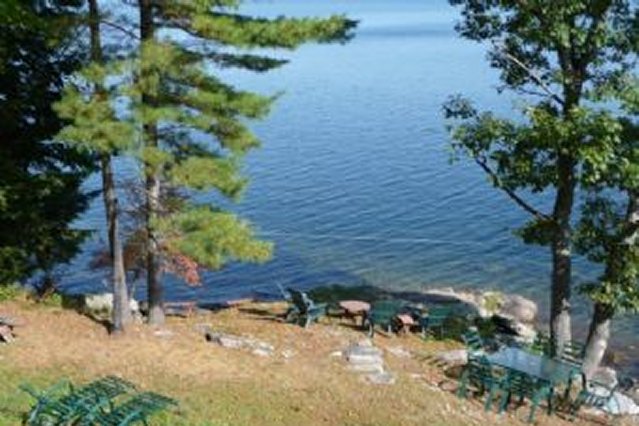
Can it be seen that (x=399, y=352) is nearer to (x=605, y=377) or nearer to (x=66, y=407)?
(x=605, y=377)

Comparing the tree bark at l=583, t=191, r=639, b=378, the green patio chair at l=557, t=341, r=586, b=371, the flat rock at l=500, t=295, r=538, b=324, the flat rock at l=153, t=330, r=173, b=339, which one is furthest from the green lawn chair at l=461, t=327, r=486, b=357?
the flat rock at l=500, t=295, r=538, b=324

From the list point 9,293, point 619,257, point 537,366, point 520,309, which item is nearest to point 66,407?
point 537,366

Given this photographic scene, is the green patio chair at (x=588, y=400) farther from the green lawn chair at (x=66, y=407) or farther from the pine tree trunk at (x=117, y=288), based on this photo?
the green lawn chair at (x=66, y=407)

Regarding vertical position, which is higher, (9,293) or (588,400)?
(9,293)

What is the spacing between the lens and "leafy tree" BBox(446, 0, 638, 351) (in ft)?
63.0

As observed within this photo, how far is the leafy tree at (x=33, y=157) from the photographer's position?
2258 cm

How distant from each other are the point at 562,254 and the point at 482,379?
15.3 feet

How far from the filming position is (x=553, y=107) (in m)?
21.9

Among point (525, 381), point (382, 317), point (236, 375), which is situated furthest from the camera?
point (382, 317)

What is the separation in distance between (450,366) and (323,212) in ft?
90.0

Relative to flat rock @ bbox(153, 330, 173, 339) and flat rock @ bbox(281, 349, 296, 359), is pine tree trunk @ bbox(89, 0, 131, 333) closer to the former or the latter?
flat rock @ bbox(153, 330, 173, 339)

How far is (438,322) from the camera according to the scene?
2498cm

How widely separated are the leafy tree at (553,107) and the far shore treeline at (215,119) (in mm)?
38

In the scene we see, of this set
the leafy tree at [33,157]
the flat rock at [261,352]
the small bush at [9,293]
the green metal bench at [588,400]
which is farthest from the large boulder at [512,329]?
the small bush at [9,293]
